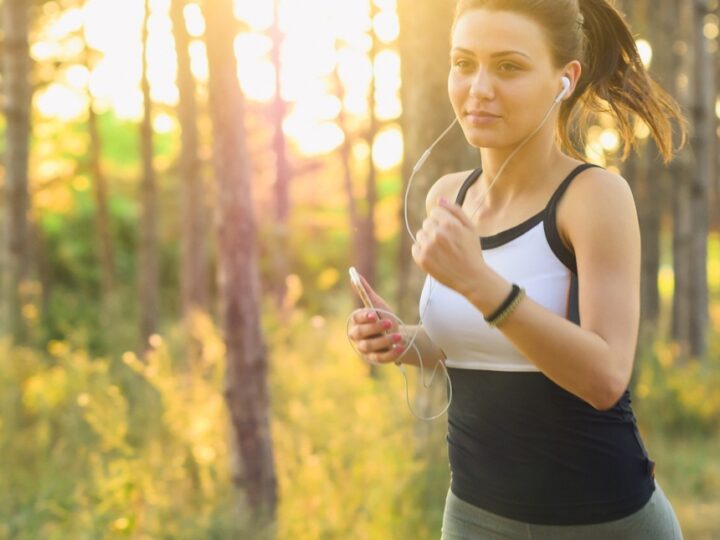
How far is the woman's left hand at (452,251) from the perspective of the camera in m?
1.92

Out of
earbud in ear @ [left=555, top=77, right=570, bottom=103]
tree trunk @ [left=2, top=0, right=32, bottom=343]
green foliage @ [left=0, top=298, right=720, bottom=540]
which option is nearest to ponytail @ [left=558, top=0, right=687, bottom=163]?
earbud in ear @ [left=555, top=77, right=570, bottom=103]

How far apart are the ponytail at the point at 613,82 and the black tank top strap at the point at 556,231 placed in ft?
1.22

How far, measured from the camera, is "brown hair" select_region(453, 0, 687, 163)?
2285 millimetres

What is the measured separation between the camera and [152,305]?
39.6 ft

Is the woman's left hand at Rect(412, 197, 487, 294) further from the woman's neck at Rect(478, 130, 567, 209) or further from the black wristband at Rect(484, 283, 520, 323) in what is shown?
the woman's neck at Rect(478, 130, 567, 209)

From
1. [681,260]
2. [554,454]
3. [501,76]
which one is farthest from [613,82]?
[681,260]

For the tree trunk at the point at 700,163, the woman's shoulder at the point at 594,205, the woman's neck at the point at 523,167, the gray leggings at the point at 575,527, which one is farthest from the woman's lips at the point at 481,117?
the tree trunk at the point at 700,163

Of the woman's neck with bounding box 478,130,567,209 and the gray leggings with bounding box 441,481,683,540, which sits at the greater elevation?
the woman's neck with bounding box 478,130,567,209

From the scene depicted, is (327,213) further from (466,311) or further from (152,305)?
(466,311)

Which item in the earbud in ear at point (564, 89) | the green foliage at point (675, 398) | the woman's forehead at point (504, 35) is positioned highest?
the woman's forehead at point (504, 35)

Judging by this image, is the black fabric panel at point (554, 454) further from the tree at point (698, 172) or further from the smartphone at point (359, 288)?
the tree at point (698, 172)

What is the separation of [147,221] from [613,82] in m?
9.88

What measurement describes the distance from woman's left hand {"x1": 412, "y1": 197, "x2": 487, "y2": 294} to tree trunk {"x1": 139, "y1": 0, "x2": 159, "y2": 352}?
10.1m

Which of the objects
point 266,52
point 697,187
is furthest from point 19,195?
point 266,52
